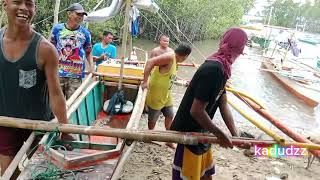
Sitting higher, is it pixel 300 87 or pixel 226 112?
pixel 226 112

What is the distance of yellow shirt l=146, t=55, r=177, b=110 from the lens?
500 centimetres

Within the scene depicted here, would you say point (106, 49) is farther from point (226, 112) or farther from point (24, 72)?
point (24, 72)

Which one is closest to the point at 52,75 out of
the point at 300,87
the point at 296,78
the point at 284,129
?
the point at 284,129

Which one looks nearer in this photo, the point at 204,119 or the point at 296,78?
the point at 204,119

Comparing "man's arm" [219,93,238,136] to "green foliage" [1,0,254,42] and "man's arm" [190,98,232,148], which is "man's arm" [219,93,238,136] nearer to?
"man's arm" [190,98,232,148]

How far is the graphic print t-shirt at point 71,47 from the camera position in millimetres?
4867

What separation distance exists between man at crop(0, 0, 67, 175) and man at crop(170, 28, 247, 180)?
0.95 m

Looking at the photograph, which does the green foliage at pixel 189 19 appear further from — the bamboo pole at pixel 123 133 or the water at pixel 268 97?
the bamboo pole at pixel 123 133

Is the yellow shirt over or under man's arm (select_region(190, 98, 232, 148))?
under

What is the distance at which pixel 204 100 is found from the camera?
238 centimetres

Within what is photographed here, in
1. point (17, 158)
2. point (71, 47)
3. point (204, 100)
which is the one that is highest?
point (204, 100)

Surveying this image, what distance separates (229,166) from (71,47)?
3017 mm

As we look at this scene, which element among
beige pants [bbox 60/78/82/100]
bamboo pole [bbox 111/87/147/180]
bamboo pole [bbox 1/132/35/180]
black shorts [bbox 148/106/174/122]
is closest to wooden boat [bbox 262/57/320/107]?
black shorts [bbox 148/106/174/122]

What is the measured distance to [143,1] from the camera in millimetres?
7270
